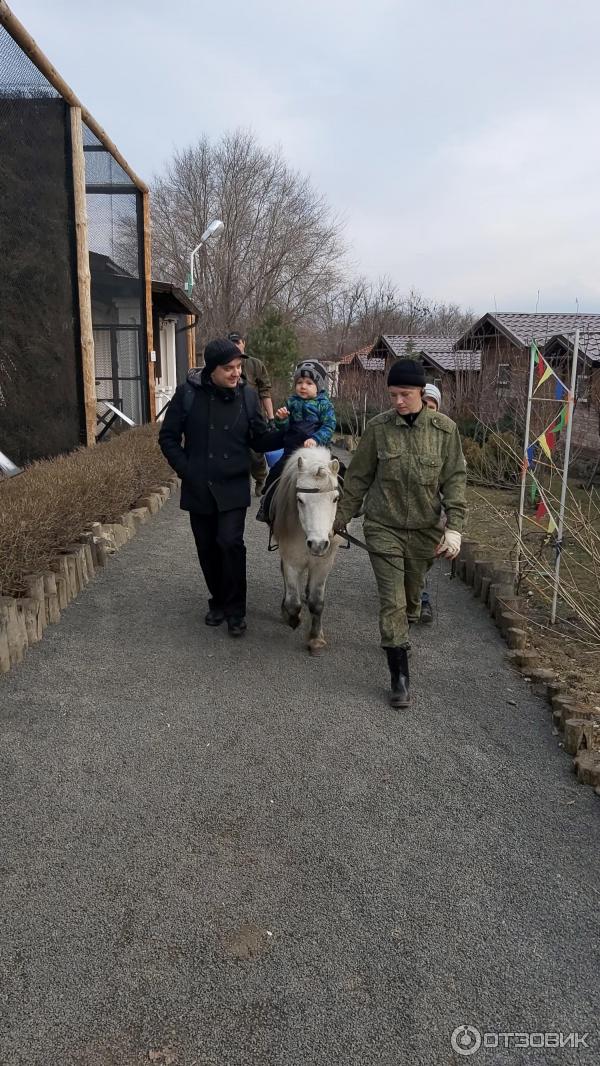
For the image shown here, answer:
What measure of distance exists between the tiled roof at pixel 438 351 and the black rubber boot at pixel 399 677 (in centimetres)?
1493

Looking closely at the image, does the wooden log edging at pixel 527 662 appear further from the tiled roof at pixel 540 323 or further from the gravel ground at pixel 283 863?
the tiled roof at pixel 540 323

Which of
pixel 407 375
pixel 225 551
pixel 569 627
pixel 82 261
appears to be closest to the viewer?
pixel 407 375

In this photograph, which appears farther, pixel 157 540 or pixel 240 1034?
pixel 157 540

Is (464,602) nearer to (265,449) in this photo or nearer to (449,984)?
(265,449)

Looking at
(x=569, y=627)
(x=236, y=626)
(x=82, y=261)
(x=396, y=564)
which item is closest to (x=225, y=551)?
(x=236, y=626)

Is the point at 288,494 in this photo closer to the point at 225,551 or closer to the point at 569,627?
the point at 225,551

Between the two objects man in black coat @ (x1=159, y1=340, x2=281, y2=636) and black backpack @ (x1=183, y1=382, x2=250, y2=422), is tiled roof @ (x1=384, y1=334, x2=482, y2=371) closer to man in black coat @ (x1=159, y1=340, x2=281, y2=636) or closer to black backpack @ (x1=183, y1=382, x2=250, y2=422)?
man in black coat @ (x1=159, y1=340, x2=281, y2=636)

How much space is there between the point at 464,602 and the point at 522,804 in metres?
3.05

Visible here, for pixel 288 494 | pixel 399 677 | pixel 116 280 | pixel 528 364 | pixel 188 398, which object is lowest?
pixel 399 677

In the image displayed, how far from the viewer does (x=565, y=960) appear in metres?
2.23

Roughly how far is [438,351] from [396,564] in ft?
81.9

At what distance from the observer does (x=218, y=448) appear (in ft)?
15.7

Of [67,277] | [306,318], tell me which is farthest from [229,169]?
[67,277]

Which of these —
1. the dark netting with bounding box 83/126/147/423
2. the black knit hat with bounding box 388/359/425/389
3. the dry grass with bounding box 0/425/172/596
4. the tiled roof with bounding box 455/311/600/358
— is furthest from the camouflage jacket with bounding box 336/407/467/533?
the tiled roof with bounding box 455/311/600/358
